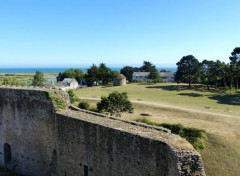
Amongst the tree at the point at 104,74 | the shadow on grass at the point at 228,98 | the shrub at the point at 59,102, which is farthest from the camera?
the tree at the point at 104,74

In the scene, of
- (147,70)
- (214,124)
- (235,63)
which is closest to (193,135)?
(214,124)

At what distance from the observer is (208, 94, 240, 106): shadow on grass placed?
40.9 m

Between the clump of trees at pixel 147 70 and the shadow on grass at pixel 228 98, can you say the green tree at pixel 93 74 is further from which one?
the shadow on grass at pixel 228 98

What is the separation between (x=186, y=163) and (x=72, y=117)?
712 centimetres

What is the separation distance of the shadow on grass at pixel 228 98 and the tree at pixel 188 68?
530 inches

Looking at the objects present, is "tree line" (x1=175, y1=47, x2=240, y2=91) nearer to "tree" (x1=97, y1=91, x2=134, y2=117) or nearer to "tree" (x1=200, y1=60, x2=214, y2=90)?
"tree" (x1=200, y1=60, x2=214, y2=90)

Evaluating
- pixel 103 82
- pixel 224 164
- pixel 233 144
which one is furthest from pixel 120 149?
pixel 103 82

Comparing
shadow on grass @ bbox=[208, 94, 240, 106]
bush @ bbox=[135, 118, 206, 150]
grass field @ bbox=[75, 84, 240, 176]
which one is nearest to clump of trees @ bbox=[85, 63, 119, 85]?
grass field @ bbox=[75, 84, 240, 176]

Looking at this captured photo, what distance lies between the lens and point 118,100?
28.2m

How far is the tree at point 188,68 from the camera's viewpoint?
59281 mm

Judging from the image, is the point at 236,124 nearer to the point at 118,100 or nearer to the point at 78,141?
the point at 118,100

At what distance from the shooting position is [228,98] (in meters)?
44.1

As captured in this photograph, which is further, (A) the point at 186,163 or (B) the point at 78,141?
(B) the point at 78,141

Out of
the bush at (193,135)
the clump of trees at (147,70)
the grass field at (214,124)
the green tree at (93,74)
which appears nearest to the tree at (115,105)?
the grass field at (214,124)
